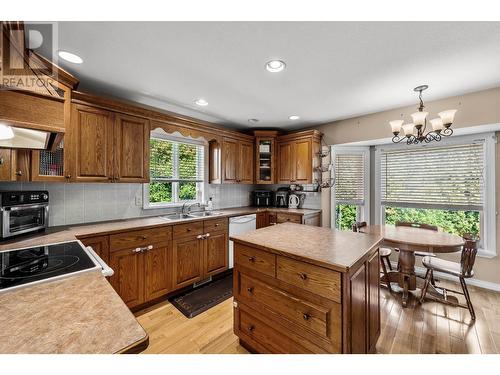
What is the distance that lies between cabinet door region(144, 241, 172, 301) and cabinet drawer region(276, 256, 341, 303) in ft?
4.98

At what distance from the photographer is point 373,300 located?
1.57 meters

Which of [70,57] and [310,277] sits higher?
[70,57]

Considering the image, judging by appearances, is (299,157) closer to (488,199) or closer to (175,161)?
(175,161)

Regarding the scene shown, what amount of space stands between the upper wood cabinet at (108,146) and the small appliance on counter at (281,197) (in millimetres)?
2482

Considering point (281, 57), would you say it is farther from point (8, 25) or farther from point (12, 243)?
point (12, 243)

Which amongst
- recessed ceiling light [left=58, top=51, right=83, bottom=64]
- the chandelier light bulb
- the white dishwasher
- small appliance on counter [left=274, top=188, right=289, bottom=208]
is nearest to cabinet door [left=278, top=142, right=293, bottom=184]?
small appliance on counter [left=274, top=188, right=289, bottom=208]

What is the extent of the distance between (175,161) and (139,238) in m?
1.40

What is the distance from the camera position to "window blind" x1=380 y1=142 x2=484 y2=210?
284 centimetres

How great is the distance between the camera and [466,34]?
1460mm

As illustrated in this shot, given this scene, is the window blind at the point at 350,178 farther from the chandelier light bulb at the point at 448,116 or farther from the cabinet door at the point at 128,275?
the cabinet door at the point at 128,275

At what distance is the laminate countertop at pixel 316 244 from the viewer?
4.04ft

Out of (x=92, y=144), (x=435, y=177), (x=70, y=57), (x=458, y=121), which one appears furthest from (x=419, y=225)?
(x=70, y=57)

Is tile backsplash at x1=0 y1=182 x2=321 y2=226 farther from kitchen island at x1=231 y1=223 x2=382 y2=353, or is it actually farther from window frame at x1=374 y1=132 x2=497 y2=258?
window frame at x1=374 y1=132 x2=497 y2=258
